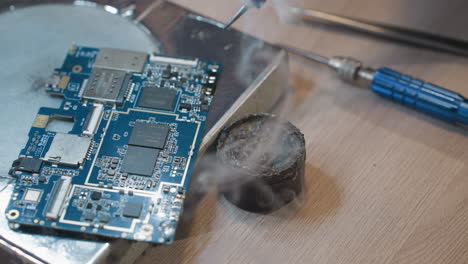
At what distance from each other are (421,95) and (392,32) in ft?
0.81

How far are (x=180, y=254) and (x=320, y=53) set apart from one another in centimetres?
62

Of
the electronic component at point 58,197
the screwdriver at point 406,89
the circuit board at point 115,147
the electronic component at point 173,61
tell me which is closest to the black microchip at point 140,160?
the circuit board at point 115,147

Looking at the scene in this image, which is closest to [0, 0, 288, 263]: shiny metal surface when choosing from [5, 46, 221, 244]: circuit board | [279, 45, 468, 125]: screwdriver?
[5, 46, 221, 244]: circuit board

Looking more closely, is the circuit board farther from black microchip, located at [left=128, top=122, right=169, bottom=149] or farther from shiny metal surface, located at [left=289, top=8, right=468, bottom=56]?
shiny metal surface, located at [left=289, top=8, right=468, bottom=56]

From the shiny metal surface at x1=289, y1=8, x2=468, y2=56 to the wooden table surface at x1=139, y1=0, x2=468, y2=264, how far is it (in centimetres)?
2

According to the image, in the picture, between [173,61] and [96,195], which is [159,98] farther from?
[96,195]

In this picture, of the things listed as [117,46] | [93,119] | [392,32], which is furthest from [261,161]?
[392,32]

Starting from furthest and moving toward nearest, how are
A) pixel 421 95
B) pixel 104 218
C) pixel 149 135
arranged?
pixel 421 95
pixel 149 135
pixel 104 218

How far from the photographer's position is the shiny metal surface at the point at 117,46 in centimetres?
105

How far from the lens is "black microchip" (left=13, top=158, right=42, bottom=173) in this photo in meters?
0.94

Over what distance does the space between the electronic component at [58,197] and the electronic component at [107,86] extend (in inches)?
7.5

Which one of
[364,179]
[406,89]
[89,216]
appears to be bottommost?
[89,216]

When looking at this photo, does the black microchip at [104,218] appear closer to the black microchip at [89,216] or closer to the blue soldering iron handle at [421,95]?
the black microchip at [89,216]

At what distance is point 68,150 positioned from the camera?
38.1 inches
